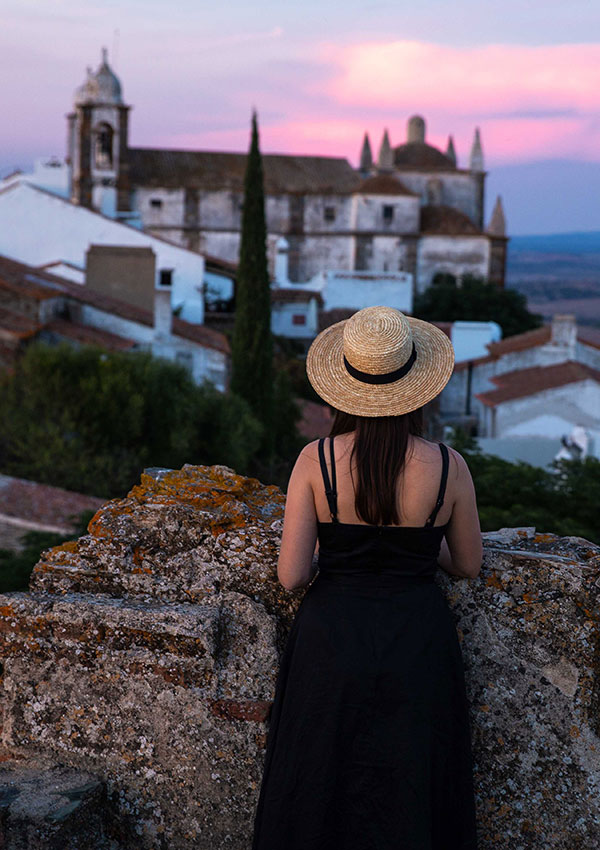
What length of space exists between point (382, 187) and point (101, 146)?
17.0 meters

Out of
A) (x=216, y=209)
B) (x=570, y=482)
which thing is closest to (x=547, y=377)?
(x=570, y=482)

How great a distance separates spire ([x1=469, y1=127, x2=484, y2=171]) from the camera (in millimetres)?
72562

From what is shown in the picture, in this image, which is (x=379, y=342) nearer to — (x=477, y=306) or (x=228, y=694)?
(x=228, y=694)

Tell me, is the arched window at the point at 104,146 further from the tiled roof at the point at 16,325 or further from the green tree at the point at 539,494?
the green tree at the point at 539,494

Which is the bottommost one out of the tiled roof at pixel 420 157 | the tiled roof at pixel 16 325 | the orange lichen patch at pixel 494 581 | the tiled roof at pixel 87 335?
the tiled roof at pixel 87 335

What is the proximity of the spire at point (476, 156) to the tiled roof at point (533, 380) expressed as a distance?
1683 inches

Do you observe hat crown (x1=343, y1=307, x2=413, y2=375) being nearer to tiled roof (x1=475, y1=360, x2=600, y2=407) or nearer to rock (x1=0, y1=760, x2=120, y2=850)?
rock (x1=0, y1=760, x2=120, y2=850)

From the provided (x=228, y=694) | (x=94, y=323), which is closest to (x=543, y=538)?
(x=228, y=694)

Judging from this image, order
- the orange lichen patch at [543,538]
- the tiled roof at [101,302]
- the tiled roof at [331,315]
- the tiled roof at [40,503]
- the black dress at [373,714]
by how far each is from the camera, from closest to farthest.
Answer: the black dress at [373,714], the orange lichen patch at [543,538], the tiled roof at [40,503], the tiled roof at [101,302], the tiled roof at [331,315]

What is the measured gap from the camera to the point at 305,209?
64.9m

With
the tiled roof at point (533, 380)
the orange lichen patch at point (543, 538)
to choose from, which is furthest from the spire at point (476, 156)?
the orange lichen patch at point (543, 538)

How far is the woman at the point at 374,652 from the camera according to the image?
2.77 m

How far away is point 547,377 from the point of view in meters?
29.5

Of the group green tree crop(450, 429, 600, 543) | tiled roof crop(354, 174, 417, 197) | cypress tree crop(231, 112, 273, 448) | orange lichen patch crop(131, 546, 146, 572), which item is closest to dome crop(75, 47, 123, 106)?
tiled roof crop(354, 174, 417, 197)
